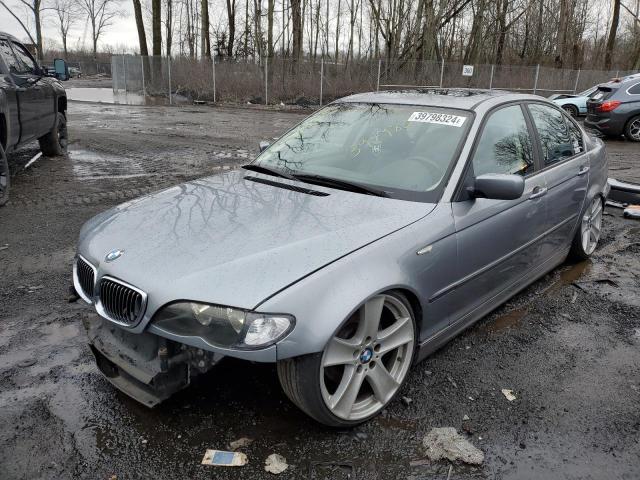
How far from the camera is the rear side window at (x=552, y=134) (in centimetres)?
409

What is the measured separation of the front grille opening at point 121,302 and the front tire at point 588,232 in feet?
12.9

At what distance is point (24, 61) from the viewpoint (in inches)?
330

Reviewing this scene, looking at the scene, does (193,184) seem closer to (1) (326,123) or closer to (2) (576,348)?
(1) (326,123)

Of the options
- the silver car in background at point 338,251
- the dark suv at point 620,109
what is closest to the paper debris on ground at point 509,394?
the silver car in background at point 338,251

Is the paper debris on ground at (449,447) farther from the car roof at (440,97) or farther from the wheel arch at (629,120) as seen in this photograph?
the wheel arch at (629,120)

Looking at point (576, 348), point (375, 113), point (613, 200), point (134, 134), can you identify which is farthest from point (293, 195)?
point (134, 134)

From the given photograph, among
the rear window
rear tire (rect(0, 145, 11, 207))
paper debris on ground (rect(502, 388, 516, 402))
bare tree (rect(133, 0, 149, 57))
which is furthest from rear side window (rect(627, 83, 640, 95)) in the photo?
bare tree (rect(133, 0, 149, 57))

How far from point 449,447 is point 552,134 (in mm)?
2811

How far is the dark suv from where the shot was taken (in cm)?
1402

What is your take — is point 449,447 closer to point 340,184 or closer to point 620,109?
point 340,184

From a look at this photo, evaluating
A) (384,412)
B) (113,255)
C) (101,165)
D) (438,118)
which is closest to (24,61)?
(101,165)

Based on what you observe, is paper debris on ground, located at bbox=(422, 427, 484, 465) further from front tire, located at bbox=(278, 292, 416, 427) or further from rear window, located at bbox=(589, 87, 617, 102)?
rear window, located at bbox=(589, 87, 617, 102)

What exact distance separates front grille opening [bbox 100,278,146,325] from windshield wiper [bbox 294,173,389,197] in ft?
4.52

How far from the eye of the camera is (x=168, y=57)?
2589 centimetres
